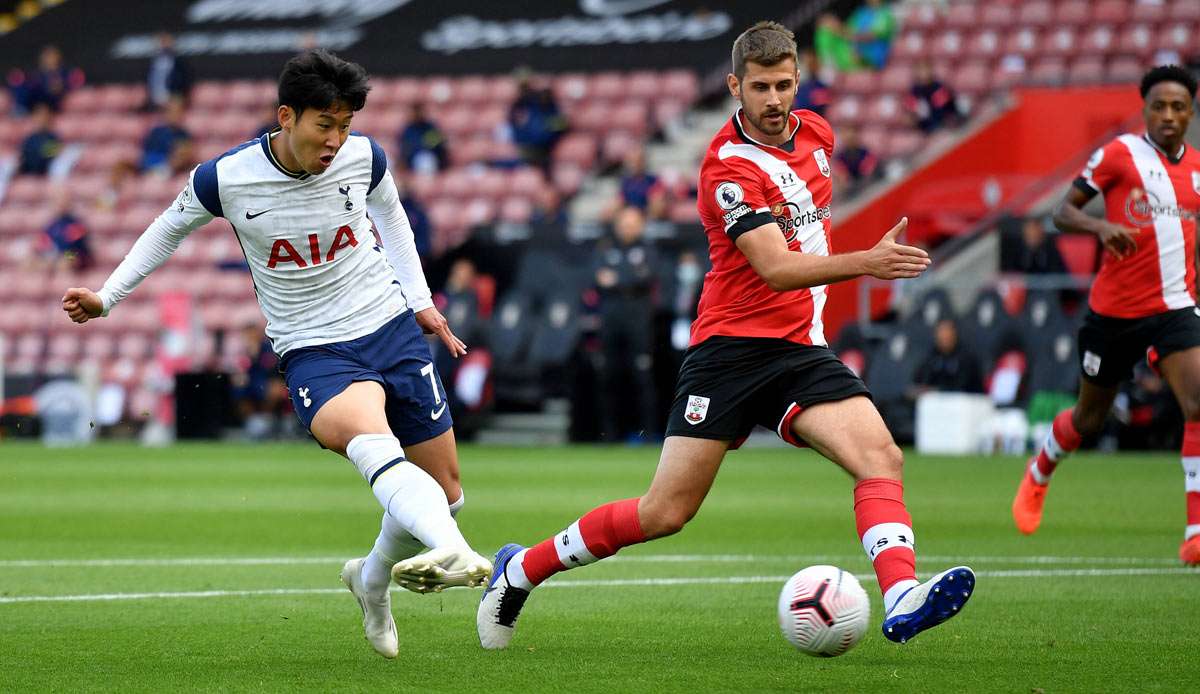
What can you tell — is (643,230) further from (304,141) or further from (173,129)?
(304,141)

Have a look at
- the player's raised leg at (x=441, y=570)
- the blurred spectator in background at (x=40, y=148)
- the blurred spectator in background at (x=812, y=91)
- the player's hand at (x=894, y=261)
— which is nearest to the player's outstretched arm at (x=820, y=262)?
the player's hand at (x=894, y=261)

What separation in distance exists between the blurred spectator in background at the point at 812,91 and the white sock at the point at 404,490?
1468cm

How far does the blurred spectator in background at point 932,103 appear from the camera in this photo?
73.9 feet

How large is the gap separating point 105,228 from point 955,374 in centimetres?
1404

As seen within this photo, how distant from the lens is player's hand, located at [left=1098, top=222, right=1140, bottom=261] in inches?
342

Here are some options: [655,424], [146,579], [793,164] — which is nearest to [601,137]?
[655,424]

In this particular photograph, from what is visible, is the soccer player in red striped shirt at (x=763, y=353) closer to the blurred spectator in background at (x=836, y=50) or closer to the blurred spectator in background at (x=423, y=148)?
the blurred spectator in background at (x=836, y=50)

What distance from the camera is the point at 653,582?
845cm

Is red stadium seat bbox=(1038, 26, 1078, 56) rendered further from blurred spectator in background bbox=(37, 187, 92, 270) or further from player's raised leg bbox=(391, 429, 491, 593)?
player's raised leg bbox=(391, 429, 491, 593)

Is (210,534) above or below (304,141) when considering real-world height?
below

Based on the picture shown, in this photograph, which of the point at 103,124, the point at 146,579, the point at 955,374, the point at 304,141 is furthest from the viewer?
the point at 103,124

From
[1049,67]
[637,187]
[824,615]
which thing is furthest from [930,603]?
[1049,67]

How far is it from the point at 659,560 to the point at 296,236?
12.6 feet

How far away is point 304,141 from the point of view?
19.7ft
